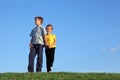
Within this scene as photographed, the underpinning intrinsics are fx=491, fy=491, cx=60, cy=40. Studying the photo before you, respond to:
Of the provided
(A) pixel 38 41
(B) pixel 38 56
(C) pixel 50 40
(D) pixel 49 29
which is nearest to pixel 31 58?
(B) pixel 38 56

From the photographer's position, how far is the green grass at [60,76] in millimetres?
20109

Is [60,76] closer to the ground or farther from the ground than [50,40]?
closer to the ground

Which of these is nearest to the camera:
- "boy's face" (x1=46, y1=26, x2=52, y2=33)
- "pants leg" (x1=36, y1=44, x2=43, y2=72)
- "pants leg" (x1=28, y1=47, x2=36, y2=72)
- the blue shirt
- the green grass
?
the green grass

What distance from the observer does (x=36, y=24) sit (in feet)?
77.2

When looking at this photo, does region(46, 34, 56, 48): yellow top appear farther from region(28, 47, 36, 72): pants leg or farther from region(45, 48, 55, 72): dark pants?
region(28, 47, 36, 72): pants leg

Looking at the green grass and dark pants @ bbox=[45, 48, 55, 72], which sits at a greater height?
dark pants @ bbox=[45, 48, 55, 72]

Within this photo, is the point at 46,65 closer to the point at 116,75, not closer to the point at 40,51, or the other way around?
the point at 40,51

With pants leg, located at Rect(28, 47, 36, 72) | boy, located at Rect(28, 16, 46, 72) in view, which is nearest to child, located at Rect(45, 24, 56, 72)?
boy, located at Rect(28, 16, 46, 72)

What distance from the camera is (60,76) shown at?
20.5m

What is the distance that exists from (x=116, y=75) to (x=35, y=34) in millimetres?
4704

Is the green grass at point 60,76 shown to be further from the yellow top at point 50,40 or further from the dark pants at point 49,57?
the yellow top at point 50,40

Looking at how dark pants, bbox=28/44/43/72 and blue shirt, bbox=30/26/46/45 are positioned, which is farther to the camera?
blue shirt, bbox=30/26/46/45

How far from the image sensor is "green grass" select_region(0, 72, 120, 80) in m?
20.1

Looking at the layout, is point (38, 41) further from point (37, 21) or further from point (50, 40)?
point (50, 40)
